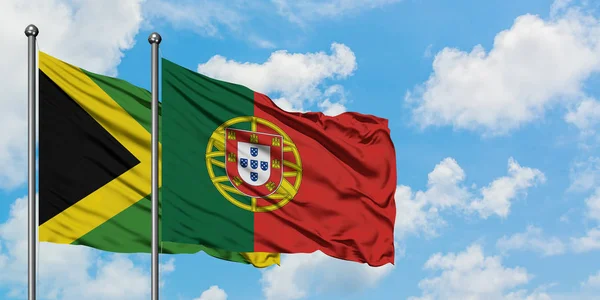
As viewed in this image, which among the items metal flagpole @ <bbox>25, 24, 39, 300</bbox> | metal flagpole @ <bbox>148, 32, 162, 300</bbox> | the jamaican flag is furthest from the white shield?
metal flagpole @ <bbox>25, 24, 39, 300</bbox>

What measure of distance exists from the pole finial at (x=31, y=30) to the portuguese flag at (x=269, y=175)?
6.55 feet

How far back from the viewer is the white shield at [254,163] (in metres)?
16.4

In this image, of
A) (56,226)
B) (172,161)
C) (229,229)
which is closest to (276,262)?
(229,229)

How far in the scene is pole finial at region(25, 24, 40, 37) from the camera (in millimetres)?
14711

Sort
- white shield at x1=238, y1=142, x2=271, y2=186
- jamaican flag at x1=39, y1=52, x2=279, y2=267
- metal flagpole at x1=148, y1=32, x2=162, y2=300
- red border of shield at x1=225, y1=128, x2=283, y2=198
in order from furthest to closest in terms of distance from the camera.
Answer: white shield at x1=238, y1=142, x2=271, y2=186
red border of shield at x1=225, y1=128, x2=283, y2=198
jamaican flag at x1=39, y1=52, x2=279, y2=267
metal flagpole at x1=148, y1=32, x2=162, y2=300

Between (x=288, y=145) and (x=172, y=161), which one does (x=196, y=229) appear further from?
(x=288, y=145)

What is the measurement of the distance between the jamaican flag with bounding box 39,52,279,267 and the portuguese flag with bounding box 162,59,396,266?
0.84 meters

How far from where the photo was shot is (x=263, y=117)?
17016mm

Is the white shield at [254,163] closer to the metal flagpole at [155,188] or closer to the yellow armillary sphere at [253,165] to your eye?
the yellow armillary sphere at [253,165]

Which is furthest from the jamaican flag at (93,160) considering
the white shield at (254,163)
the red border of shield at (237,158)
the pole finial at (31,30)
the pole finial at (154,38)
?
the white shield at (254,163)

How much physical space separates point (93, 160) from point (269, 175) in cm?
299

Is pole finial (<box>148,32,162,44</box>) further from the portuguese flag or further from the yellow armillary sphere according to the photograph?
the yellow armillary sphere

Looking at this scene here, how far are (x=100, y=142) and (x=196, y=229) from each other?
2.02 metres

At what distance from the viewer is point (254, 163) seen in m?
16.6
